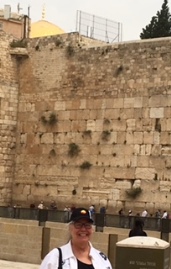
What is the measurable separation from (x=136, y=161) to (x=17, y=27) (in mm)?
15367

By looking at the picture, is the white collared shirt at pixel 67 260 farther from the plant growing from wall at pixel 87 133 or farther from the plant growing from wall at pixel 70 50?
the plant growing from wall at pixel 70 50

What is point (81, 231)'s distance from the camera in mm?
3781

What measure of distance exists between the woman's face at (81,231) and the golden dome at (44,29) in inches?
1017

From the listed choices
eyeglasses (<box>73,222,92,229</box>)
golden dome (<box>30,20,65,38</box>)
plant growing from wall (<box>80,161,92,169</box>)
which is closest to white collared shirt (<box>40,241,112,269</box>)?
eyeglasses (<box>73,222,92,229</box>)

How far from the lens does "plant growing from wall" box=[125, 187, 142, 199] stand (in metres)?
18.1

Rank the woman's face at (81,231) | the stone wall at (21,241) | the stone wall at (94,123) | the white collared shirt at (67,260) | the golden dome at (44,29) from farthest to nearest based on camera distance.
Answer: the golden dome at (44,29) → the stone wall at (94,123) → the stone wall at (21,241) → the woman's face at (81,231) → the white collared shirt at (67,260)

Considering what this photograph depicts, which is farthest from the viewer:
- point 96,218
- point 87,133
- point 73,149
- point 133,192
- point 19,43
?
point 19,43

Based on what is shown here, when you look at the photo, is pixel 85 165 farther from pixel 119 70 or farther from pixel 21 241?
pixel 21 241

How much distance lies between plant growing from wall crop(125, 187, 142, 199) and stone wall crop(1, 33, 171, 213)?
0.31 ft

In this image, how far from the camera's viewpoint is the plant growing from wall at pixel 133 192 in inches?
712

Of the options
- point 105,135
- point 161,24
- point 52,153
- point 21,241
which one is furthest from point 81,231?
point 161,24

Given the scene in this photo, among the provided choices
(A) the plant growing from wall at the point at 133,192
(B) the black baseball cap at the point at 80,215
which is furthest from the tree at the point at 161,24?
(B) the black baseball cap at the point at 80,215

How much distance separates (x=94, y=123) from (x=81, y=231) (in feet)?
51.6

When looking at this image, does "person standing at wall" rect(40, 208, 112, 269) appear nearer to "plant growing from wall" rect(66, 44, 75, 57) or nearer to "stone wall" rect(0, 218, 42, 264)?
"stone wall" rect(0, 218, 42, 264)
